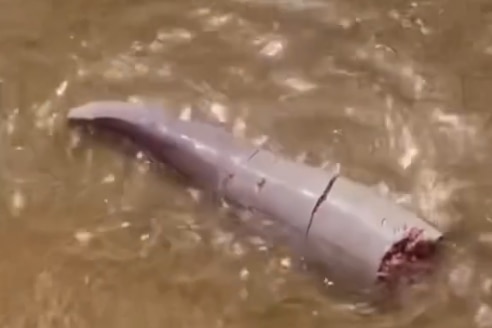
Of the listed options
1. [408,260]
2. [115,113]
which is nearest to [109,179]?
[115,113]

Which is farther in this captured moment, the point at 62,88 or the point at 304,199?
the point at 62,88

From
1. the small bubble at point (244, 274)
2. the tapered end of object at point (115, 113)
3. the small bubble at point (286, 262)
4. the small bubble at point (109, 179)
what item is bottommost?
the small bubble at point (244, 274)

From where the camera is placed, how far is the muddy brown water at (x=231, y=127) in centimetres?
110

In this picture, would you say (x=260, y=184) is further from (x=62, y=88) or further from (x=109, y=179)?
(x=62, y=88)

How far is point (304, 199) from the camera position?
3.56ft

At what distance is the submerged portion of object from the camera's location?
41.6 inches

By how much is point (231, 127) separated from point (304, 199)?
15cm

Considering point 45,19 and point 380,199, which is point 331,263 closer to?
point 380,199

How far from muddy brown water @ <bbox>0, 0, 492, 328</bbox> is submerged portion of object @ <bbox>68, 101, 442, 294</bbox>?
1.1 inches

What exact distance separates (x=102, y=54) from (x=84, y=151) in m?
0.13

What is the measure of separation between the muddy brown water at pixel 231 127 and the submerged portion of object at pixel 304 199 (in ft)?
0.09

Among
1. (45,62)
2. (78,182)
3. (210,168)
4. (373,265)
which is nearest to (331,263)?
(373,265)

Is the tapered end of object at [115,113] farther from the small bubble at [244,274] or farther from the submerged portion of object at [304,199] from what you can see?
the small bubble at [244,274]

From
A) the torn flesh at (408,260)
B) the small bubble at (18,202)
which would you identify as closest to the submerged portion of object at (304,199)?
the torn flesh at (408,260)
